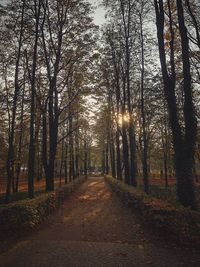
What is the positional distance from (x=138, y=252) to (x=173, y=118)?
5408mm

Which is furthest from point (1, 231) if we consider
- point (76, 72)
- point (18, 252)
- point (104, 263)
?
point (76, 72)

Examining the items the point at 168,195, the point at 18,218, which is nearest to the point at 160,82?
the point at 168,195

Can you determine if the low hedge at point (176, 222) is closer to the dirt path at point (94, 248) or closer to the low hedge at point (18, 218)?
the dirt path at point (94, 248)

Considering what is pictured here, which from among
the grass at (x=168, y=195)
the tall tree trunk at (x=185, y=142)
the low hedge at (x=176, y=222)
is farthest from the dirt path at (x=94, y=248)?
the tall tree trunk at (x=185, y=142)

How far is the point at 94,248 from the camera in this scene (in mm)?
5980

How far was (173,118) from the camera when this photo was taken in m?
9.18

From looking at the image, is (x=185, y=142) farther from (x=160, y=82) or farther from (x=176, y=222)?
(x=160, y=82)

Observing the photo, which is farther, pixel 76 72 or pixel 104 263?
pixel 76 72

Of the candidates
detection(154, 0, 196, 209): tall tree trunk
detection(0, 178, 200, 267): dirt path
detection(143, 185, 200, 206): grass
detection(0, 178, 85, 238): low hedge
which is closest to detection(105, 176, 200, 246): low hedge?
detection(0, 178, 200, 267): dirt path

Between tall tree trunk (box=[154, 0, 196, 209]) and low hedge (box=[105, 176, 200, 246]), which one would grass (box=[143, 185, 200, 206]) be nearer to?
tall tree trunk (box=[154, 0, 196, 209])

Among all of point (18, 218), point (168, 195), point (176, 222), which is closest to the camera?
point (176, 222)

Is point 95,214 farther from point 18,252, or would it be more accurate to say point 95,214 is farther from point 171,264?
point 171,264

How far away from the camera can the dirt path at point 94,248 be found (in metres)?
5.11

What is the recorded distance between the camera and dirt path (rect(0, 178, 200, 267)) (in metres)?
5.11
